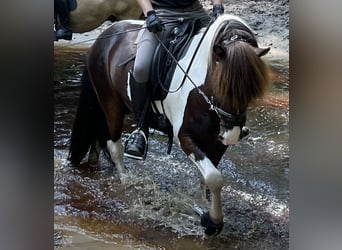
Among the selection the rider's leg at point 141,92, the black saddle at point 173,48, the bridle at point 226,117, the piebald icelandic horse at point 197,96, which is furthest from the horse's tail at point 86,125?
the bridle at point 226,117

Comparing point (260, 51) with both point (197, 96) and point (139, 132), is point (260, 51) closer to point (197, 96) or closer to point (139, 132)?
Answer: point (197, 96)

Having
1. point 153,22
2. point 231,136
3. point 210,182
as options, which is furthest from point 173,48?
point 210,182

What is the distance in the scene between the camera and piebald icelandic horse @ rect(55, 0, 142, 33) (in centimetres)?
169

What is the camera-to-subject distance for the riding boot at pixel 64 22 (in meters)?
1.66

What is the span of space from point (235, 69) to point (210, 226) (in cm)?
49

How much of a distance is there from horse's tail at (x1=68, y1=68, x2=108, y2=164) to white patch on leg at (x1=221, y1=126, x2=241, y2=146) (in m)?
0.38
